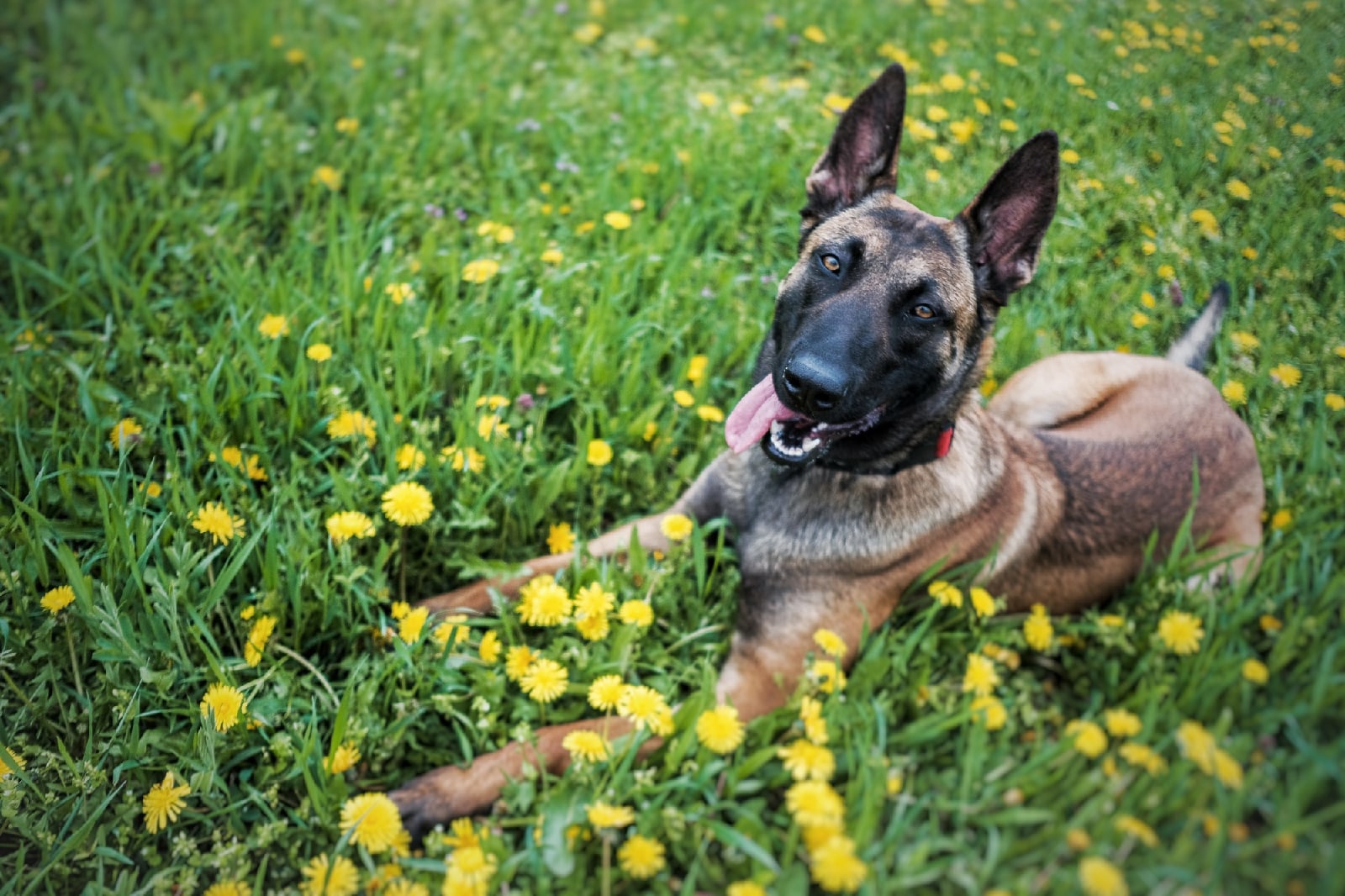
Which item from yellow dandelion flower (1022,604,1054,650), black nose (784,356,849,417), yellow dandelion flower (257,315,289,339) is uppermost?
black nose (784,356,849,417)

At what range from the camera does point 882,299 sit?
2.38 metres

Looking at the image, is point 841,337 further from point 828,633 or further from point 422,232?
point 422,232

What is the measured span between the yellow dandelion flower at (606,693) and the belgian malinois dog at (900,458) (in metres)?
0.06

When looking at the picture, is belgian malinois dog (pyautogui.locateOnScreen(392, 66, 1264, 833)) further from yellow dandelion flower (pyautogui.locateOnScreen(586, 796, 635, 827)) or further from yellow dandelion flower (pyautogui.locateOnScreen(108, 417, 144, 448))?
yellow dandelion flower (pyautogui.locateOnScreen(108, 417, 144, 448))

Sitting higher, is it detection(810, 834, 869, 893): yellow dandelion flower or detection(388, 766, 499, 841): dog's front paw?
detection(810, 834, 869, 893): yellow dandelion flower

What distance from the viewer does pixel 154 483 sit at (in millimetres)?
2719

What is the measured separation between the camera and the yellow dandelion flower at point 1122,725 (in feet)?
6.13

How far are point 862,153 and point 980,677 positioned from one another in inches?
60.9

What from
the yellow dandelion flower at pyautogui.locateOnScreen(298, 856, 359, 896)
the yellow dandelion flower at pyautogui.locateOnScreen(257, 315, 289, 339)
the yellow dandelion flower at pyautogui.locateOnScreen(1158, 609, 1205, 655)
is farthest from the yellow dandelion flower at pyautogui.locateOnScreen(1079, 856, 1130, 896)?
the yellow dandelion flower at pyautogui.locateOnScreen(257, 315, 289, 339)

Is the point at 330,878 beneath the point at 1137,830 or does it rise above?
beneath

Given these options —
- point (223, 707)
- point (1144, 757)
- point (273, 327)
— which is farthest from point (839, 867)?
point (273, 327)

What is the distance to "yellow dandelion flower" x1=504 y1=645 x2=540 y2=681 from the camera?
7.81 feet

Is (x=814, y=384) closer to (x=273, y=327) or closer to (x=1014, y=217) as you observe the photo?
(x=1014, y=217)

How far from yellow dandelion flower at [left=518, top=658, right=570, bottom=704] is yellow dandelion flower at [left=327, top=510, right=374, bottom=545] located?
0.68 meters
